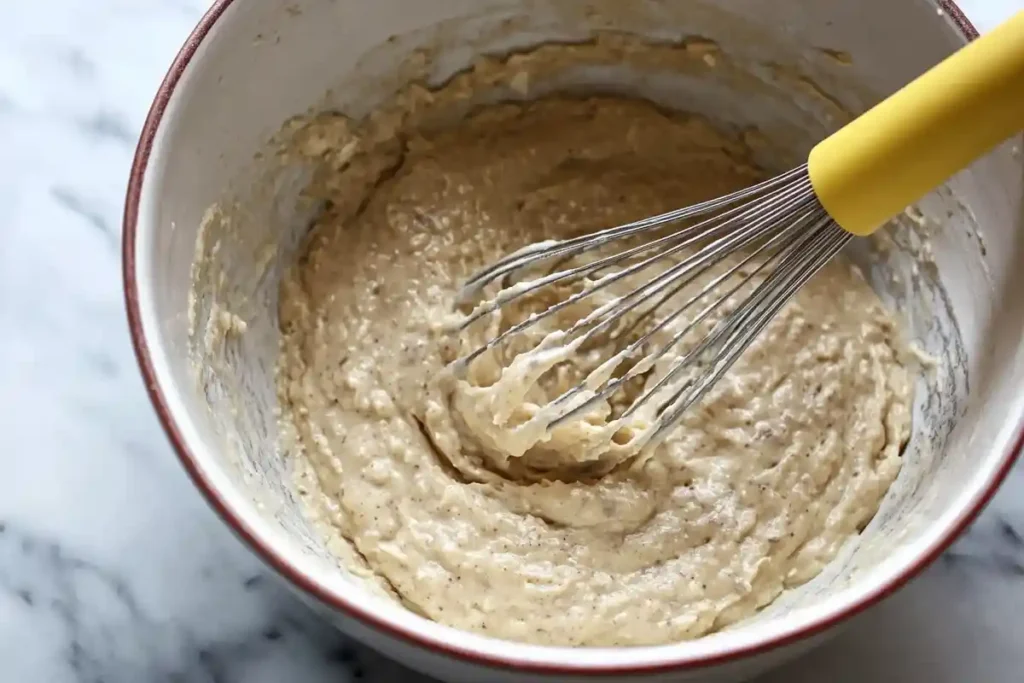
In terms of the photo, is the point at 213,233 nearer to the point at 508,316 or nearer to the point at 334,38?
the point at 334,38

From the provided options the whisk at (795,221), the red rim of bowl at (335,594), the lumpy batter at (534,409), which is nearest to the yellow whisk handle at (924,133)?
the whisk at (795,221)

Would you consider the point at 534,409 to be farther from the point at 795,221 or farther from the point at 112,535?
the point at 112,535

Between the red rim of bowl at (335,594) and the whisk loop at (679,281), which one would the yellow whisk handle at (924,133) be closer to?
the whisk loop at (679,281)

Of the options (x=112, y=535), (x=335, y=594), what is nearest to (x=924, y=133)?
(x=335, y=594)

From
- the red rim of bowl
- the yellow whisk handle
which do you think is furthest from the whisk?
the red rim of bowl

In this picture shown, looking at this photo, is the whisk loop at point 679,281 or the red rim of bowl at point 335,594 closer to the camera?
the red rim of bowl at point 335,594

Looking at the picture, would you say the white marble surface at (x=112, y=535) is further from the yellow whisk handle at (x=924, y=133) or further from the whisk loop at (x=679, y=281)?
the yellow whisk handle at (x=924, y=133)

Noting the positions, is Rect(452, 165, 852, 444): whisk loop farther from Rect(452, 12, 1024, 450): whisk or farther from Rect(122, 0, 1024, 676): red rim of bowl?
Rect(122, 0, 1024, 676): red rim of bowl
